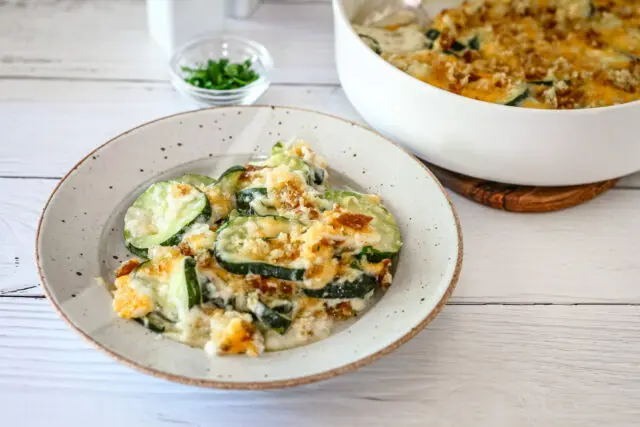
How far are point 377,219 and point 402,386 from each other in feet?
1.04

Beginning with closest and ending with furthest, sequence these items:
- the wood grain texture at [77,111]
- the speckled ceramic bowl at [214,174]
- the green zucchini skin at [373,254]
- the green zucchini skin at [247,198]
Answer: the speckled ceramic bowl at [214,174] < the green zucchini skin at [373,254] < the green zucchini skin at [247,198] < the wood grain texture at [77,111]

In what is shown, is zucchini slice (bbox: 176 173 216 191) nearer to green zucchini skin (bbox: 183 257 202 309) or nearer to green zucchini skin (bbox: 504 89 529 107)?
green zucchini skin (bbox: 183 257 202 309)

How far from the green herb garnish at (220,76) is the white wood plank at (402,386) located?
0.77m

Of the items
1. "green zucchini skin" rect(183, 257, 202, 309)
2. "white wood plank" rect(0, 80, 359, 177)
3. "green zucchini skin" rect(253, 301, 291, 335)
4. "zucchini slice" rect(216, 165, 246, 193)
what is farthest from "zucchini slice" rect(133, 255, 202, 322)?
"white wood plank" rect(0, 80, 359, 177)

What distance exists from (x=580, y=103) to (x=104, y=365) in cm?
116

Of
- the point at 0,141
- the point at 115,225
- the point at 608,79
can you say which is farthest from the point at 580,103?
the point at 0,141

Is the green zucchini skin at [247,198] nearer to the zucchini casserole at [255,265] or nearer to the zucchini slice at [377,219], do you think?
the zucchini casserole at [255,265]

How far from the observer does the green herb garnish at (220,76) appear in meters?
1.91

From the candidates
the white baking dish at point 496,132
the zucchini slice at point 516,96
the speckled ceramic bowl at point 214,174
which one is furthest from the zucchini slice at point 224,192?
the zucchini slice at point 516,96

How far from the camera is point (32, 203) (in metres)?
1.63

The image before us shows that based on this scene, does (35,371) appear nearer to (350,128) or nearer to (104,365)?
(104,365)

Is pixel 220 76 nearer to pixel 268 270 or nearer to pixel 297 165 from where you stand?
pixel 297 165

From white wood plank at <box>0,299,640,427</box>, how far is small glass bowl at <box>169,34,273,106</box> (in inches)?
28.6

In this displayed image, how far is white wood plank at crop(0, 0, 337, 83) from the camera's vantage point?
2.09 meters
